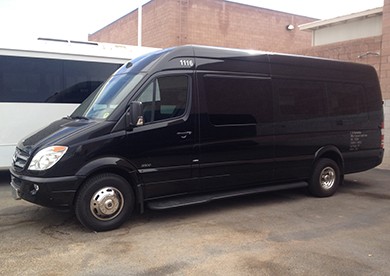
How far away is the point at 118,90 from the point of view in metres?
5.95

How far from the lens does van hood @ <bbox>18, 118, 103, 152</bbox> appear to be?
5.29m

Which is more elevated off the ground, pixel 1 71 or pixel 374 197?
pixel 1 71

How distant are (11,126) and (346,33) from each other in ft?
40.9

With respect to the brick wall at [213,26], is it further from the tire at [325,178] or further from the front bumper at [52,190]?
the front bumper at [52,190]

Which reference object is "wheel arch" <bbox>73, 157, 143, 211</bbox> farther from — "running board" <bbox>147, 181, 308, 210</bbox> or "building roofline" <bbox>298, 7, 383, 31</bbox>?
"building roofline" <bbox>298, 7, 383, 31</bbox>

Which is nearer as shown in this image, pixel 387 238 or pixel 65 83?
pixel 387 238

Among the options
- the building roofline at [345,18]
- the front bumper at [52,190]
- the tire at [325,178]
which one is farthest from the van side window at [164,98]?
the building roofline at [345,18]

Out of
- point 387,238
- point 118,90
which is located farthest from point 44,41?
point 387,238

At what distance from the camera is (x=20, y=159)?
18.4 ft

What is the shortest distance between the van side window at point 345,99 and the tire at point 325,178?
3.24 feet

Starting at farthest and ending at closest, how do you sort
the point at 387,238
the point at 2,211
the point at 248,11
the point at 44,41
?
1. the point at 248,11
2. the point at 44,41
3. the point at 2,211
4. the point at 387,238

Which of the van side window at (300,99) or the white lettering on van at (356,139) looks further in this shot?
the white lettering on van at (356,139)

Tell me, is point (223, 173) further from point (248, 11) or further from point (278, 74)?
point (248, 11)

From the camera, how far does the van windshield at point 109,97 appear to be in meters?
5.74
